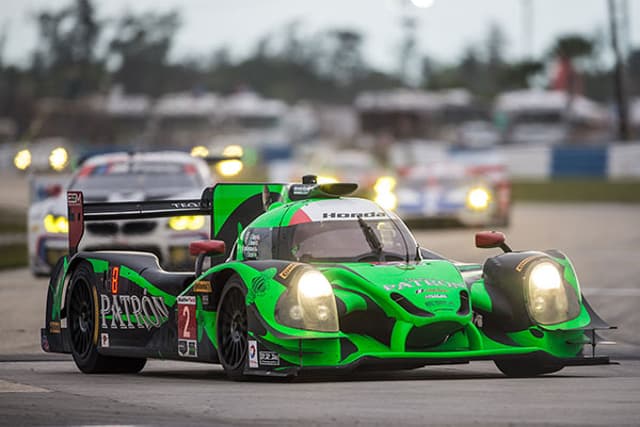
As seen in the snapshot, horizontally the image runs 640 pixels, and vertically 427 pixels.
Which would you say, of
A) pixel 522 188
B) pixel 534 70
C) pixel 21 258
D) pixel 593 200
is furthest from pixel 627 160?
pixel 534 70

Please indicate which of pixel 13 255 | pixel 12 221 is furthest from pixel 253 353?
pixel 12 221

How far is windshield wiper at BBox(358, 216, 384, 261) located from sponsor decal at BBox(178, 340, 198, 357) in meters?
1.21

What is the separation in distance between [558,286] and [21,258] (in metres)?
16.0

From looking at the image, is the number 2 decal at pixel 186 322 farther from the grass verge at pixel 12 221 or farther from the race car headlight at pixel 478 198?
the grass verge at pixel 12 221

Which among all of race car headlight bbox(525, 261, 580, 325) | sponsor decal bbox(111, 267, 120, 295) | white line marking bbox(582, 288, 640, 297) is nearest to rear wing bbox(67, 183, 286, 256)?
sponsor decal bbox(111, 267, 120, 295)

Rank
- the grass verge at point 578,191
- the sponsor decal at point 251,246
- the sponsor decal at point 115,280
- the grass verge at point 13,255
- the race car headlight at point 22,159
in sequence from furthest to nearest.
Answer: the grass verge at point 578,191 < the grass verge at point 13,255 < the race car headlight at point 22,159 < the sponsor decal at point 115,280 < the sponsor decal at point 251,246

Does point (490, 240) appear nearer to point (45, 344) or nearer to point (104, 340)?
point (104, 340)

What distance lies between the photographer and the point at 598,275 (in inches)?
743

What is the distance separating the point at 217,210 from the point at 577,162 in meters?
40.5

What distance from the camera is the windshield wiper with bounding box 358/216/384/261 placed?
9.89 metres

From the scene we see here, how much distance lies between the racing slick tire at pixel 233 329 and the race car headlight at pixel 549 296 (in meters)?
1.75

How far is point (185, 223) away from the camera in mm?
18359

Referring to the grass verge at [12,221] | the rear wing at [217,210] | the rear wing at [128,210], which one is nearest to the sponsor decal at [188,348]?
the rear wing at [217,210]

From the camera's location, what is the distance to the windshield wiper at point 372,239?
32.4 feet
